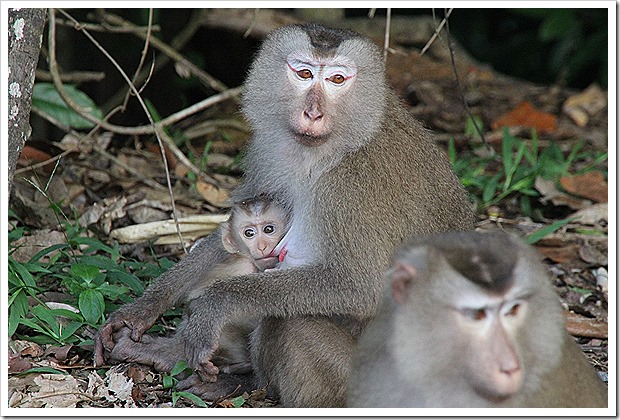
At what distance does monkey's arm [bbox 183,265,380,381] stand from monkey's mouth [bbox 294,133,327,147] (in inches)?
22.2

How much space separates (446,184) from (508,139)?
8.89 ft

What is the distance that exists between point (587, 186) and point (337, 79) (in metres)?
3.18

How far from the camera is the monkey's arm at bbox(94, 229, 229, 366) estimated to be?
469 cm

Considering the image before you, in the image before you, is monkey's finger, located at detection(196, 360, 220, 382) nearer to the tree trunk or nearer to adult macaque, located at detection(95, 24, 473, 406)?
adult macaque, located at detection(95, 24, 473, 406)

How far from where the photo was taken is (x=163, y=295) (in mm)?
4930

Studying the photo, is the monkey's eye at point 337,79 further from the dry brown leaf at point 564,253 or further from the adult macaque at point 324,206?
the dry brown leaf at point 564,253

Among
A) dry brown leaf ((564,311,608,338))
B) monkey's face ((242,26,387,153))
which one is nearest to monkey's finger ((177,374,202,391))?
monkey's face ((242,26,387,153))

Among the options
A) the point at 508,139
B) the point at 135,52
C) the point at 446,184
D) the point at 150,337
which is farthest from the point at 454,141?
the point at 150,337

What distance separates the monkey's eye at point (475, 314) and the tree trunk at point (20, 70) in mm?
2199

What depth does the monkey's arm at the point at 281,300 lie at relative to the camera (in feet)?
14.1

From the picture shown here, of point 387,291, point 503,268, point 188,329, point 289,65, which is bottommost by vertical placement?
point 188,329

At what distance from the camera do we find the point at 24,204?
19.4 ft

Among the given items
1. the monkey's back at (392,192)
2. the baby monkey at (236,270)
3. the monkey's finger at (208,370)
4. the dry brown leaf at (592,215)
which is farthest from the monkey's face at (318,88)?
the dry brown leaf at (592,215)

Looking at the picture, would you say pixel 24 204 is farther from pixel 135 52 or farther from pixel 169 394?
pixel 135 52
